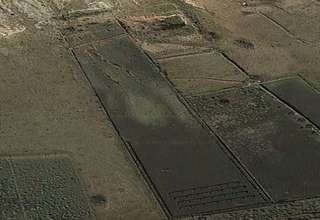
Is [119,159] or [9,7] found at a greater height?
[9,7]

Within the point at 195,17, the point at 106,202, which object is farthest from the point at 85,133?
the point at 195,17

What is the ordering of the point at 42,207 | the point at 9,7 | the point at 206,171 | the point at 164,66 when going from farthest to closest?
the point at 9,7
the point at 164,66
the point at 206,171
the point at 42,207

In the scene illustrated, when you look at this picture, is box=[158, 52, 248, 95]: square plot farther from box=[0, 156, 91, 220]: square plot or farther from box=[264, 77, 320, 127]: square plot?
box=[0, 156, 91, 220]: square plot

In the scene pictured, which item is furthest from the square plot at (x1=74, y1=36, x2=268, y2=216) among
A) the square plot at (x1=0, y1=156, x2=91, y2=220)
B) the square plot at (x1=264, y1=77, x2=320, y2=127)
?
the square plot at (x1=264, y1=77, x2=320, y2=127)

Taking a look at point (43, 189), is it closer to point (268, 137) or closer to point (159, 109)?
point (159, 109)

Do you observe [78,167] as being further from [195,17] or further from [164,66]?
[195,17]

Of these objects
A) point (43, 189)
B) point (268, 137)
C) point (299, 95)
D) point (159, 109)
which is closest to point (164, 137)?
point (159, 109)
